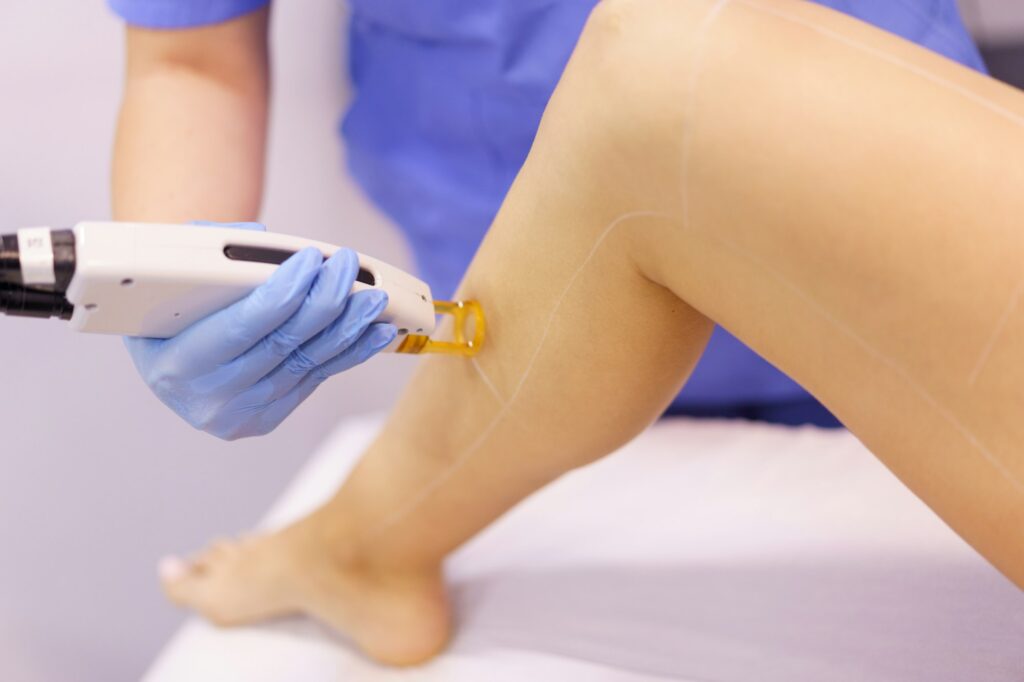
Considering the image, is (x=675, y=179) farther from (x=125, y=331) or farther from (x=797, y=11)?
(x=125, y=331)

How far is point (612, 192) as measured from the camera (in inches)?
23.0

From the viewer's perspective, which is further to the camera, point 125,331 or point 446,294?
point 446,294

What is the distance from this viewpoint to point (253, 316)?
0.59 meters

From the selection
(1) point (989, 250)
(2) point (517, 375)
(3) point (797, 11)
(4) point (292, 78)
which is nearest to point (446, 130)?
(4) point (292, 78)

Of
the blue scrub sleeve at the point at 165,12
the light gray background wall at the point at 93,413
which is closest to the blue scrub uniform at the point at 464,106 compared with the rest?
the blue scrub sleeve at the point at 165,12

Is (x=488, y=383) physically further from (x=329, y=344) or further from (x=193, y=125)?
(x=193, y=125)

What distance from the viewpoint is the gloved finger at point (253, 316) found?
0.58 m

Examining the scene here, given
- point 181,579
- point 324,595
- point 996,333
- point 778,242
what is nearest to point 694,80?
point 778,242

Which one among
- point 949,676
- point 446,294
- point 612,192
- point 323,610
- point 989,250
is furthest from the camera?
point 446,294

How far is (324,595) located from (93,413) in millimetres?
416

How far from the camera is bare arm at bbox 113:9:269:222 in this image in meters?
0.88

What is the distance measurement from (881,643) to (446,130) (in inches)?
27.3

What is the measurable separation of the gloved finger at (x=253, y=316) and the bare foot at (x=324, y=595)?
13.5 inches

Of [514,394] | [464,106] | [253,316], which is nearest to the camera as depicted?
[253,316]
